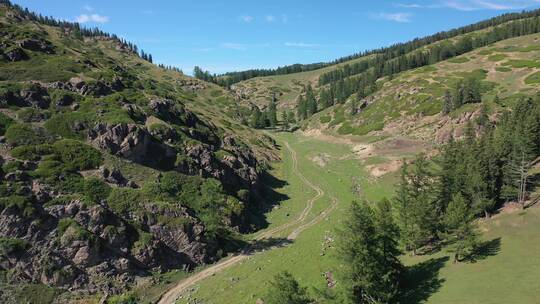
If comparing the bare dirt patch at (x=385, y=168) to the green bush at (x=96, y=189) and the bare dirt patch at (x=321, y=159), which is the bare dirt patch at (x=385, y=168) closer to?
the bare dirt patch at (x=321, y=159)

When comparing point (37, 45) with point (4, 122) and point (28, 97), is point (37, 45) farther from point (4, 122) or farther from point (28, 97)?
point (4, 122)

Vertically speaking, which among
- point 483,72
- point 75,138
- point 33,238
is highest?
point 483,72

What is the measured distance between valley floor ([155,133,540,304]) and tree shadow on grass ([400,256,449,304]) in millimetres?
124

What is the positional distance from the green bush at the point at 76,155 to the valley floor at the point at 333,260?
31636 millimetres

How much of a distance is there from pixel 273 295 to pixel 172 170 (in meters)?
53.0

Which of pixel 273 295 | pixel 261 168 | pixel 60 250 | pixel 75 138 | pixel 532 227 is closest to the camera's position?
pixel 273 295

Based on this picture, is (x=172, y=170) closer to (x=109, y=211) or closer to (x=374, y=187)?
(x=109, y=211)

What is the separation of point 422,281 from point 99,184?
57.5 metres

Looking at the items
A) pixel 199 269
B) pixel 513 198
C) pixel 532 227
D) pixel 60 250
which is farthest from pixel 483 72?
pixel 60 250

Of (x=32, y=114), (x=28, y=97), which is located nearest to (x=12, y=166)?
(x=32, y=114)

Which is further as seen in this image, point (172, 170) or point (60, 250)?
point (172, 170)

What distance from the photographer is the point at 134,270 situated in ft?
201

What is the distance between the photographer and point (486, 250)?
50219 mm

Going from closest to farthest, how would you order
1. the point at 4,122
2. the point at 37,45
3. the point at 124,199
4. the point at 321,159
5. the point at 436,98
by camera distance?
the point at 124,199
the point at 4,122
the point at 37,45
the point at 321,159
the point at 436,98
